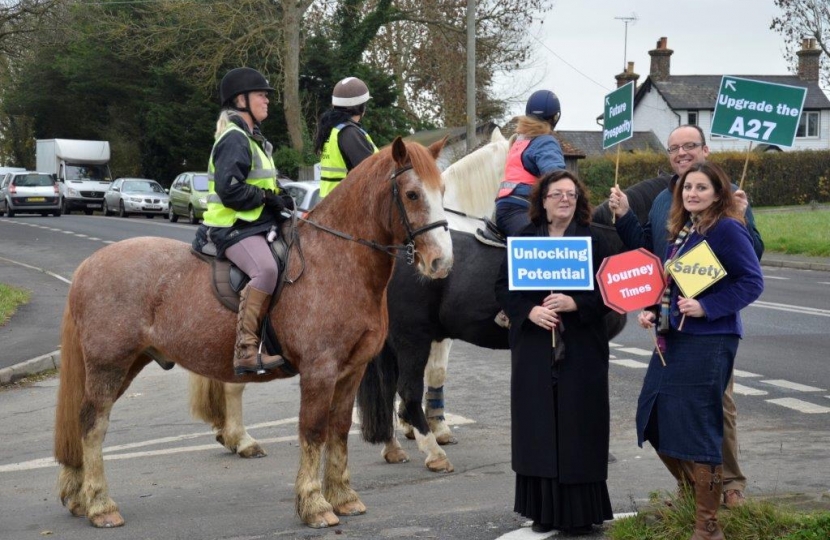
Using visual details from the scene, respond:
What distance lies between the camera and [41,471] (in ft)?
26.8

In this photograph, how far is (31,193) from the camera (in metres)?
44.7

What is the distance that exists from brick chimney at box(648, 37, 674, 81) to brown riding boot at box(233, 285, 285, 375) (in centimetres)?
6924

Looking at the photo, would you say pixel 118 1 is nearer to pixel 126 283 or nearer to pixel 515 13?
pixel 515 13

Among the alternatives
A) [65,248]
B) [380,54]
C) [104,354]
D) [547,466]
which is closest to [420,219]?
[547,466]

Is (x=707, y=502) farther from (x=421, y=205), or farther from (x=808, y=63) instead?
(x=808, y=63)

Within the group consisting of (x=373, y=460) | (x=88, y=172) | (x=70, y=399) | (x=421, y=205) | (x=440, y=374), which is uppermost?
(x=88, y=172)

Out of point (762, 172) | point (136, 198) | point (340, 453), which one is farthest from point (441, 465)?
point (762, 172)

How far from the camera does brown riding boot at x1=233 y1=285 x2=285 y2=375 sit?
658 centimetres

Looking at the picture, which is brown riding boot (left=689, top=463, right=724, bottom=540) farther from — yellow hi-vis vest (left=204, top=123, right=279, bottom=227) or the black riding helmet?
the black riding helmet

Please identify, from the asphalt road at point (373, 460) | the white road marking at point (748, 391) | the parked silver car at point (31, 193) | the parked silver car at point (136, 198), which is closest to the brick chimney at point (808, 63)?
the parked silver car at point (136, 198)

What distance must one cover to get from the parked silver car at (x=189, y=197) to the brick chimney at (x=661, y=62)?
1638 inches

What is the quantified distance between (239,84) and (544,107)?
7.07 ft

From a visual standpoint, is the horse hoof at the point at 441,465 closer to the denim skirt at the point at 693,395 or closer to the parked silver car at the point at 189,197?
the denim skirt at the point at 693,395

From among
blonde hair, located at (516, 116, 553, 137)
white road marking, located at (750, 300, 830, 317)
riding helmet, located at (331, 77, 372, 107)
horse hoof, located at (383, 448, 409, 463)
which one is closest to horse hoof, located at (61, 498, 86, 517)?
horse hoof, located at (383, 448, 409, 463)
